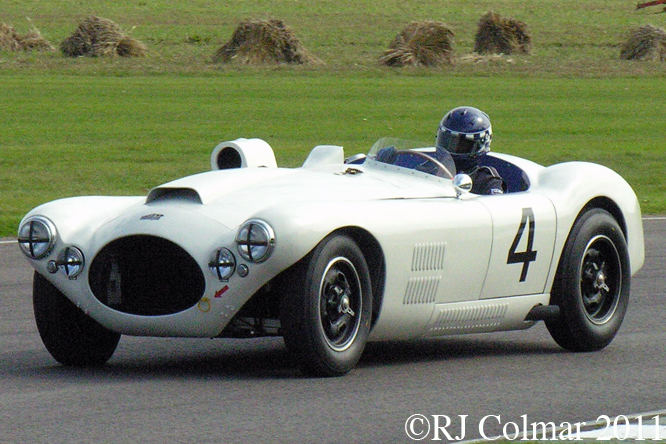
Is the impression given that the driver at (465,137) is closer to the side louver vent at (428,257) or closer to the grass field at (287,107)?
the side louver vent at (428,257)

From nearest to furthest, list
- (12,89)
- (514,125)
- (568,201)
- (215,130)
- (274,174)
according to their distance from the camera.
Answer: (274,174)
(568,201)
(215,130)
(514,125)
(12,89)

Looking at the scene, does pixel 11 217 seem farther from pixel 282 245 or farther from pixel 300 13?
pixel 300 13

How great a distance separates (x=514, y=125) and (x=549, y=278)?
16.4 meters

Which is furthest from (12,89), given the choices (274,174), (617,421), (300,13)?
(300,13)

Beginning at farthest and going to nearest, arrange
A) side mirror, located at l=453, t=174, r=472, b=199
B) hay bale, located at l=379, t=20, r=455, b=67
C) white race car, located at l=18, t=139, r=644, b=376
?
hay bale, located at l=379, t=20, r=455, b=67
side mirror, located at l=453, t=174, r=472, b=199
white race car, located at l=18, t=139, r=644, b=376

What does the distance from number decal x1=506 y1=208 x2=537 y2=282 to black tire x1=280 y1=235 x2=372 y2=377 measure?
109cm

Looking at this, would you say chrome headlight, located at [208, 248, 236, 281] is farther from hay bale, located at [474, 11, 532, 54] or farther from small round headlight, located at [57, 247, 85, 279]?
hay bale, located at [474, 11, 532, 54]

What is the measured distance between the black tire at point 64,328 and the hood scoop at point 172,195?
674 mm

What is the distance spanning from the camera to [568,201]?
25.0 ft

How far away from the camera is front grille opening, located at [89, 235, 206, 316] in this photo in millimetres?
6363

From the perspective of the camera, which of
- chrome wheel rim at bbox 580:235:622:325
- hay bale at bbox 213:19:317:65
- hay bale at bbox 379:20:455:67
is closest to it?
chrome wheel rim at bbox 580:235:622:325

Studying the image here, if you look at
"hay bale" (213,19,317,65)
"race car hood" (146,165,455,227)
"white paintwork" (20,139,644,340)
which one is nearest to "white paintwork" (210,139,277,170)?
"white paintwork" (20,139,644,340)

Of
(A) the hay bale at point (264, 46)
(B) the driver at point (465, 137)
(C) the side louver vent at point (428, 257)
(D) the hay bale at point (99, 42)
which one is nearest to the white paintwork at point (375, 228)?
(C) the side louver vent at point (428, 257)

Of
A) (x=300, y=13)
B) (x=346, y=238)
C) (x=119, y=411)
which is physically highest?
(x=346, y=238)
